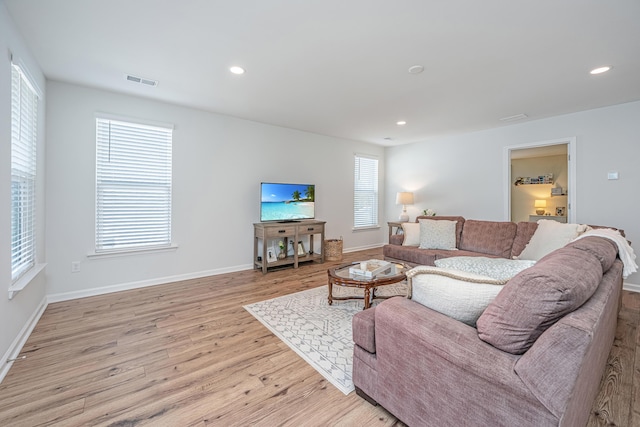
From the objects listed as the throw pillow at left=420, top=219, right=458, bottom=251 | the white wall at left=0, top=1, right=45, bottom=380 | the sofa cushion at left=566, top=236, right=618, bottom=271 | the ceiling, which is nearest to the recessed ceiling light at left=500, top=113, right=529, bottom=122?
the ceiling

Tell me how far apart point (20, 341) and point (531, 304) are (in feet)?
11.2

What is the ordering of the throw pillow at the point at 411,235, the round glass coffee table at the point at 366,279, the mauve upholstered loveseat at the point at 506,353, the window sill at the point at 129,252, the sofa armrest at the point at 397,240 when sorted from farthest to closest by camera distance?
the sofa armrest at the point at 397,240 < the throw pillow at the point at 411,235 < the window sill at the point at 129,252 < the round glass coffee table at the point at 366,279 < the mauve upholstered loveseat at the point at 506,353

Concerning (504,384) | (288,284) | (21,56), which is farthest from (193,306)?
(504,384)

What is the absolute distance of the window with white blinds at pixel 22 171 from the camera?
86.5 inches

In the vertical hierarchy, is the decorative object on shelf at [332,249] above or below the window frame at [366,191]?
below

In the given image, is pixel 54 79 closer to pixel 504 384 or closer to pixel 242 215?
pixel 242 215

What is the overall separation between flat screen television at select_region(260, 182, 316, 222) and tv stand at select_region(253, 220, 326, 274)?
0.42 feet

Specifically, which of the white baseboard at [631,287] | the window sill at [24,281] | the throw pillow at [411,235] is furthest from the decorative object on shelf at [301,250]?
the white baseboard at [631,287]

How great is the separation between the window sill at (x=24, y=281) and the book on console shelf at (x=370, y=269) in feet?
8.90

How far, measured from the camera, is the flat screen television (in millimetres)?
4461

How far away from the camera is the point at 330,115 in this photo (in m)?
4.16

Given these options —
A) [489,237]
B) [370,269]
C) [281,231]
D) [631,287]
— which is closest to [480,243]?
[489,237]

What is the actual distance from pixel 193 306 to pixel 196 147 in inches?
87.6

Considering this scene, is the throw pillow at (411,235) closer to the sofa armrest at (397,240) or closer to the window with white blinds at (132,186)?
the sofa armrest at (397,240)
